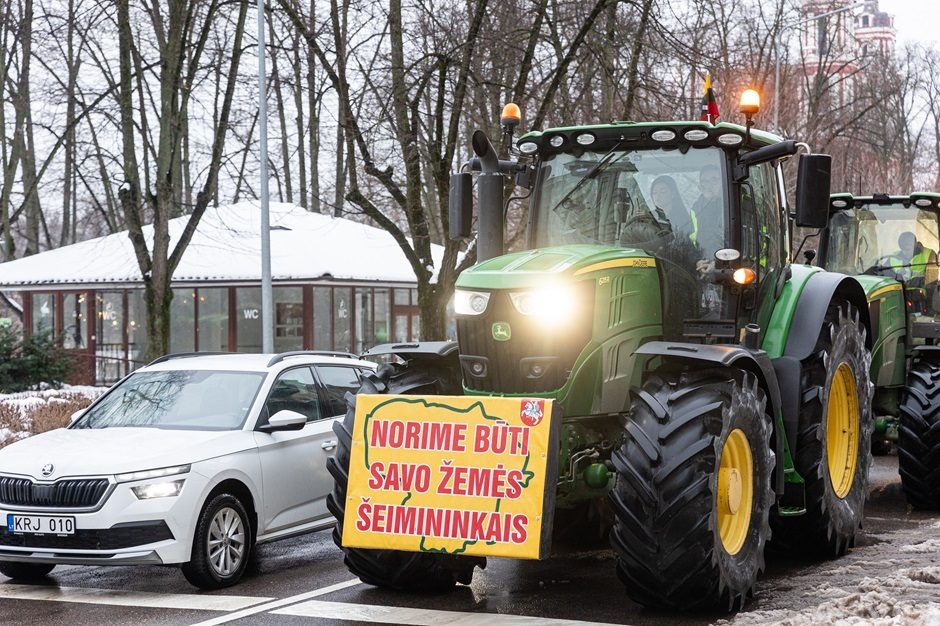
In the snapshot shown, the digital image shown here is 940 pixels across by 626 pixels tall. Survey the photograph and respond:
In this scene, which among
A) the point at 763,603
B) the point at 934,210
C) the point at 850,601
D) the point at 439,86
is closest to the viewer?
the point at 850,601

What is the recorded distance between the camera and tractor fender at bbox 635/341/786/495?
6.73 meters

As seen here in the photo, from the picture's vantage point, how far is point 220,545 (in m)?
8.14

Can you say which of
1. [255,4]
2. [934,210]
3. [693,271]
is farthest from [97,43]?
[693,271]

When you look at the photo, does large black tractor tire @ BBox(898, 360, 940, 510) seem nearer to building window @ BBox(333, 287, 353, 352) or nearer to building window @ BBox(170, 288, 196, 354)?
building window @ BBox(333, 287, 353, 352)

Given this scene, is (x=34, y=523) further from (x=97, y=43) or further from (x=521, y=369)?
(x=97, y=43)

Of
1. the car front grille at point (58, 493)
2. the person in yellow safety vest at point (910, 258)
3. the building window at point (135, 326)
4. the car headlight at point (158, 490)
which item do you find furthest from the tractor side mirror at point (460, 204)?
the building window at point (135, 326)

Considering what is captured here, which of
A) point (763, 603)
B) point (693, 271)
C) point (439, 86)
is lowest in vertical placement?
point (763, 603)

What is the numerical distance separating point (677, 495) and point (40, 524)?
161 inches

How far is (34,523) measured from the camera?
308 inches

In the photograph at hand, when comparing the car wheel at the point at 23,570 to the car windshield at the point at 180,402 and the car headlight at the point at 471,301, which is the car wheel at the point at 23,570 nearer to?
the car windshield at the point at 180,402

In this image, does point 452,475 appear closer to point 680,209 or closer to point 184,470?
point 184,470

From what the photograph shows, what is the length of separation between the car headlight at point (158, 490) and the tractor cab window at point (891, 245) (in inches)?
283

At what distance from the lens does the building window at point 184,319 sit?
105 feet

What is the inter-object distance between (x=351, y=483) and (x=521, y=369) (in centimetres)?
118
